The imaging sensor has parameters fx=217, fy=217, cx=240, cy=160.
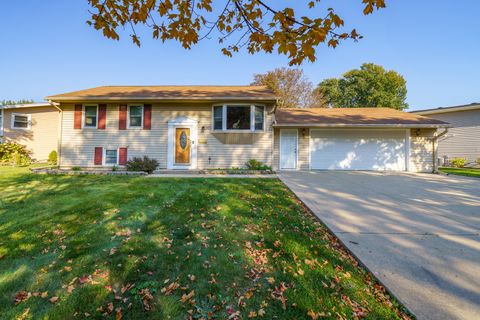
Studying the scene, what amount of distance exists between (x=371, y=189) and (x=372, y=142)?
598 centimetres

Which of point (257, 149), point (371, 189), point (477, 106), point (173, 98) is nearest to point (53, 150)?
point (173, 98)

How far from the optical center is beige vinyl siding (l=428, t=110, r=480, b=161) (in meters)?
14.2

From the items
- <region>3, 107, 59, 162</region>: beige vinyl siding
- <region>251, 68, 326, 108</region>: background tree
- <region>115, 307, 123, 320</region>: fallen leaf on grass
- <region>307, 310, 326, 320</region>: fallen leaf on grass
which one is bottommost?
<region>115, 307, 123, 320</region>: fallen leaf on grass

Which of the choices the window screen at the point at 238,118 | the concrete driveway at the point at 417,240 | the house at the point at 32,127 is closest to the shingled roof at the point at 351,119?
the window screen at the point at 238,118

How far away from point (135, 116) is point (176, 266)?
964 cm

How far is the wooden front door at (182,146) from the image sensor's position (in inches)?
400

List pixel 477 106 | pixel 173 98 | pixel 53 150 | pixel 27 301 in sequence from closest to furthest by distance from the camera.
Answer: pixel 27 301
pixel 173 98
pixel 53 150
pixel 477 106

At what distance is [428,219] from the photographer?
3.77 meters

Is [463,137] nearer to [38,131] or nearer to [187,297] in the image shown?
[187,297]

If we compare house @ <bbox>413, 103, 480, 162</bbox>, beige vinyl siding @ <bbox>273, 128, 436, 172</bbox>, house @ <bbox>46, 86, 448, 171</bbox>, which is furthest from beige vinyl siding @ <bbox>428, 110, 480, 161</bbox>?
house @ <bbox>46, 86, 448, 171</bbox>

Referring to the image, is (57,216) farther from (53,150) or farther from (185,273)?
(53,150)

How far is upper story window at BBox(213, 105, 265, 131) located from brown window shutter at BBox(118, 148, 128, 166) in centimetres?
445

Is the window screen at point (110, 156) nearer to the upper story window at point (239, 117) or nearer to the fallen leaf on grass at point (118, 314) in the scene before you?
the upper story window at point (239, 117)

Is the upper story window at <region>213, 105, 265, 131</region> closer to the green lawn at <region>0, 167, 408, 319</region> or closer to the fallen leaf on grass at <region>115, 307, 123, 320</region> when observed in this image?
the green lawn at <region>0, 167, 408, 319</region>
